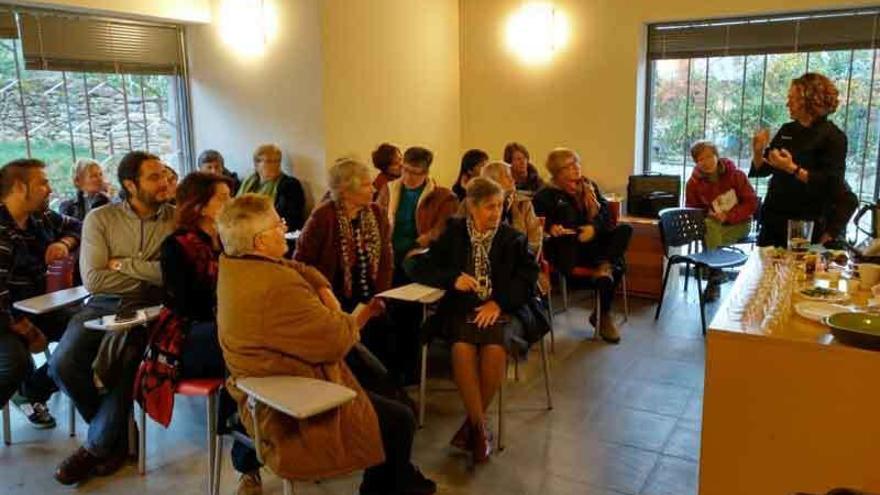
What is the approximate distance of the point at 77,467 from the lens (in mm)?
2727

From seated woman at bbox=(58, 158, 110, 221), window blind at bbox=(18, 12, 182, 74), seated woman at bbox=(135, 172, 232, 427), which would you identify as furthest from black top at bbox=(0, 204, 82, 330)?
window blind at bbox=(18, 12, 182, 74)

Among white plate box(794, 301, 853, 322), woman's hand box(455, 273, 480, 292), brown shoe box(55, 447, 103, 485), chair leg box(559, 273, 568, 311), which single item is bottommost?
brown shoe box(55, 447, 103, 485)

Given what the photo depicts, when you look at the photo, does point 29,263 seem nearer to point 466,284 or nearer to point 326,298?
point 326,298

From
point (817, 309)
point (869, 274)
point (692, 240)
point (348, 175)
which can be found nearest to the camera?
point (817, 309)

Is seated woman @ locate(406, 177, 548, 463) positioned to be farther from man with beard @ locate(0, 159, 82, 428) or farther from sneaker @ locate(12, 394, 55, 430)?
sneaker @ locate(12, 394, 55, 430)

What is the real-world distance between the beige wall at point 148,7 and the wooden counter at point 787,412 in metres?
4.21

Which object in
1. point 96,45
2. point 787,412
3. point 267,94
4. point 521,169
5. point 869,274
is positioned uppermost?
point 96,45

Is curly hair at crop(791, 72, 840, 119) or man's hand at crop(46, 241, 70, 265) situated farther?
curly hair at crop(791, 72, 840, 119)

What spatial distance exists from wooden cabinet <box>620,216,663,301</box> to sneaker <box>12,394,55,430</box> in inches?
147

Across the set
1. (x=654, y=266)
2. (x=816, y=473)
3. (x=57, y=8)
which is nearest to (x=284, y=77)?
(x=57, y=8)

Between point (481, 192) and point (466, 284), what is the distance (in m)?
0.38

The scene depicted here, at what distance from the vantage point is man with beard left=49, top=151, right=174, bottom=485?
109 inches

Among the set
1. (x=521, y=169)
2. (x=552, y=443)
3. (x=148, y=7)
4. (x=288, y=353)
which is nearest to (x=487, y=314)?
(x=552, y=443)

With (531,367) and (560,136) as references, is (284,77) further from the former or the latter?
(531,367)
